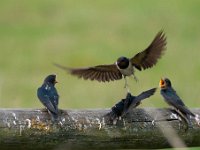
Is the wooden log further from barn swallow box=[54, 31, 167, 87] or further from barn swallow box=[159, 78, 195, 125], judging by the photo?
barn swallow box=[54, 31, 167, 87]

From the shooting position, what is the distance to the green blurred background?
13895 mm

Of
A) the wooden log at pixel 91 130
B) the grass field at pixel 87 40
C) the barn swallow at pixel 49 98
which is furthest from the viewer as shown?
the grass field at pixel 87 40

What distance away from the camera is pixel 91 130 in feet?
18.0

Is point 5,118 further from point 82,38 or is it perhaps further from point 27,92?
point 82,38

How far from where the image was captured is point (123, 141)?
5.57m

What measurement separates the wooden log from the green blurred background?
6232 mm

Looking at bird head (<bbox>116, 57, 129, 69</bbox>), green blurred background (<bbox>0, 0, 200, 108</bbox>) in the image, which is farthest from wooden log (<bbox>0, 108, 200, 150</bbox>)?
green blurred background (<bbox>0, 0, 200, 108</bbox>)

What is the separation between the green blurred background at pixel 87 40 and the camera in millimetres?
13895

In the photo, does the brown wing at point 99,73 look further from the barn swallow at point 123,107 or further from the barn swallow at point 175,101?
the barn swallow at point 123,107

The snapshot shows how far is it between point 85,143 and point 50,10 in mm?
16289

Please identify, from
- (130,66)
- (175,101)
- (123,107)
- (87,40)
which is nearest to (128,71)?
(130,66)

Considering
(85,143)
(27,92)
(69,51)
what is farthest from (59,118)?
(69,51)

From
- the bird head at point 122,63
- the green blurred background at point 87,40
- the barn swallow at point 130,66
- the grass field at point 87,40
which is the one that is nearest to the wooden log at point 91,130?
the bird head at point 122,63

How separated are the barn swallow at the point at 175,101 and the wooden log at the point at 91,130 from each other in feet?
0.17
